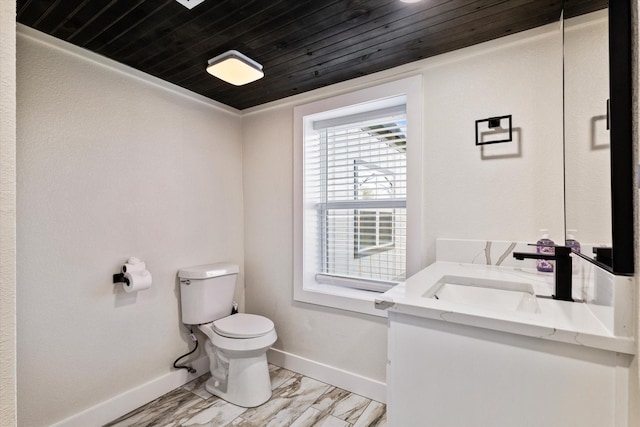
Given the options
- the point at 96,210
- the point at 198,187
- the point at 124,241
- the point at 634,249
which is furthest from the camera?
the point at 198,187

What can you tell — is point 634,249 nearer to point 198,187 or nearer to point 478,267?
point 478,267

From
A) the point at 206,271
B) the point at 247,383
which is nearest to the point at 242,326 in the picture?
the point at 247,383

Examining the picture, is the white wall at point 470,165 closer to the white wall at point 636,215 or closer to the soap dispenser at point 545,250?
the soap dispenser at point 545,250

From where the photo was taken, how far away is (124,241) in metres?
1.86

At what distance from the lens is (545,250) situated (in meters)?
1.41

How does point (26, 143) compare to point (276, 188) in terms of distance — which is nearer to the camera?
point (26, 143)

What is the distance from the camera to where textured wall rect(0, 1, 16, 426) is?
508mm

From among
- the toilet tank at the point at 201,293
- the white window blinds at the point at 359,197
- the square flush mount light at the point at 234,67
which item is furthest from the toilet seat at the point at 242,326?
the square flush mount light at the point at 234,67

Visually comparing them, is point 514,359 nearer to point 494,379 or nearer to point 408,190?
point 494,379

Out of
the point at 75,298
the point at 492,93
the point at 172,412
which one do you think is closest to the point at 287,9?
the point at 492,93

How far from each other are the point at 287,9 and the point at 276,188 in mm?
1314

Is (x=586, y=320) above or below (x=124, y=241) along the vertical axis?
below

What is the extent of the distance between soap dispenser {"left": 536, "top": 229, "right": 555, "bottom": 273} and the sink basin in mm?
258

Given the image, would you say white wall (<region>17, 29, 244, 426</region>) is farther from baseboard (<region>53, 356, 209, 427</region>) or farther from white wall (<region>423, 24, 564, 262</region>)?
white wall (<region>423, 24, 564, 262</region>)
